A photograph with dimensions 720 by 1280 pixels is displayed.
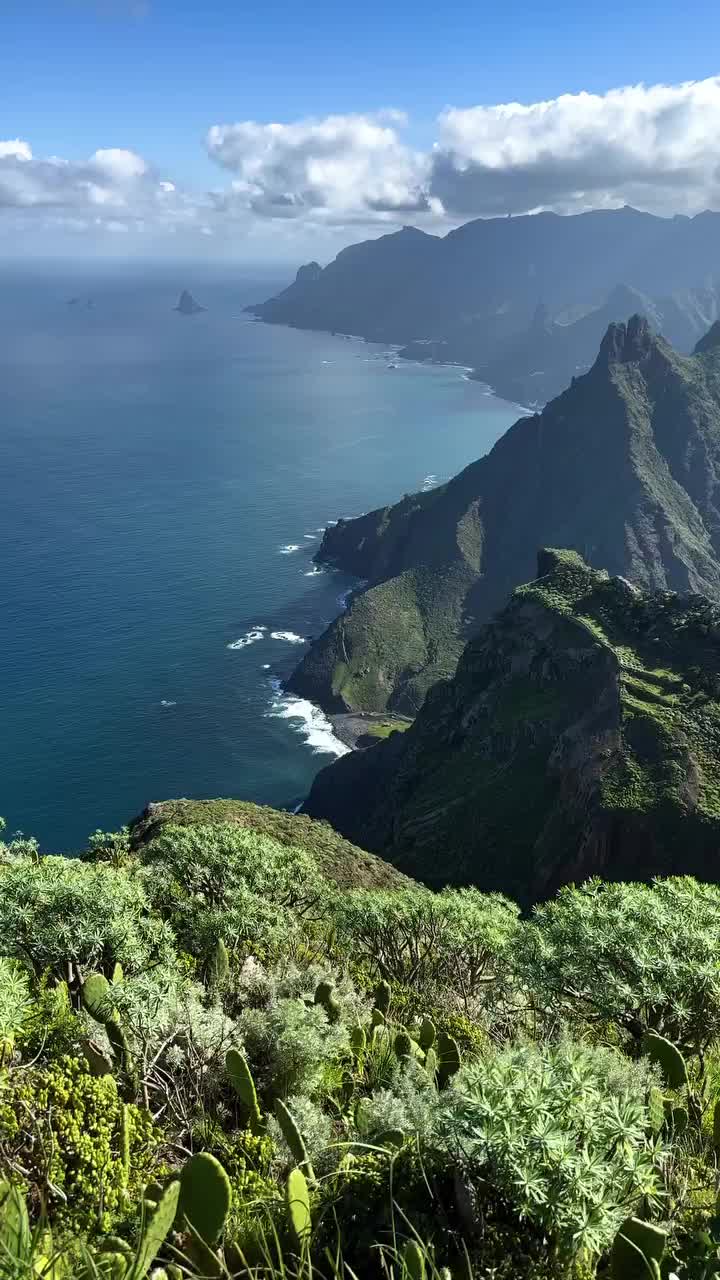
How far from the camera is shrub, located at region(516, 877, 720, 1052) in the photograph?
22.0 m

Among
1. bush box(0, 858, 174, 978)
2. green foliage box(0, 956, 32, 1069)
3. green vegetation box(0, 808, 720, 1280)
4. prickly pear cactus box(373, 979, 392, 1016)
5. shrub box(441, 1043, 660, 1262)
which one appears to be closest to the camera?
shrub box(441, 1043, 660, 1262)

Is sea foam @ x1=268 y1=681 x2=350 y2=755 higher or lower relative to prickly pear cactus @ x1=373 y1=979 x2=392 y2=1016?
lower

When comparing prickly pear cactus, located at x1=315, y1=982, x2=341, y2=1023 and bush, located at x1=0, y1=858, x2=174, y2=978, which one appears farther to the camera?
bush, located at x1=0, y1=858, x2=174, y2=978

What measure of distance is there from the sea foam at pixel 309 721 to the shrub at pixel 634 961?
13509cm

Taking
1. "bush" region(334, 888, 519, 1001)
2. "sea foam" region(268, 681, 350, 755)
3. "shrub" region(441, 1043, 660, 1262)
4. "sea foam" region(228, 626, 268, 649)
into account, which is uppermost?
"shrub" region(441, 1043, 660, 1262)

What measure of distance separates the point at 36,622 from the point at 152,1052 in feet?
600

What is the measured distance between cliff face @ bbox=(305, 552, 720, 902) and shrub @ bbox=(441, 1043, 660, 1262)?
79.9 metres

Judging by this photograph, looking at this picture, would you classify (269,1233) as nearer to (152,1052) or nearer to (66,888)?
(152,1052)

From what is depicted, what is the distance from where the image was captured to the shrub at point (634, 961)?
72.0ft

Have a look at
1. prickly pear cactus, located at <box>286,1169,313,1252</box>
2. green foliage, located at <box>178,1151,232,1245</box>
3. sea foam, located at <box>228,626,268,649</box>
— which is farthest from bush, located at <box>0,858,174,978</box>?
sea foam, located at <box>228,626,268,649</box>

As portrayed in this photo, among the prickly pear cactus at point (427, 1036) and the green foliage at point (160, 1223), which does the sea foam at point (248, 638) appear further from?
the green foliage at point (160, 1223)

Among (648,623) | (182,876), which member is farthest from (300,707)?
(182,876)

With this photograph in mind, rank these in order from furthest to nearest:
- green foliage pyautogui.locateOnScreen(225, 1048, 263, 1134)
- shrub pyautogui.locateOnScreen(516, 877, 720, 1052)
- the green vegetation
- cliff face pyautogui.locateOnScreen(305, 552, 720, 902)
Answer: cliff face pyautogui.locateOnScreen(305, 552, 720, 902)
shrub pyautogui.locateOnScreen(516, 877, 720, 1052)
green foliage pyautogui.locateOnScreen(225, 1048, 263, 1134)
the green vegetation

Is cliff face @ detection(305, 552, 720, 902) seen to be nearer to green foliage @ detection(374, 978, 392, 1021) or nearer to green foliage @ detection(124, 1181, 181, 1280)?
green foliage @ detection(374, 978, 392, 1021)
